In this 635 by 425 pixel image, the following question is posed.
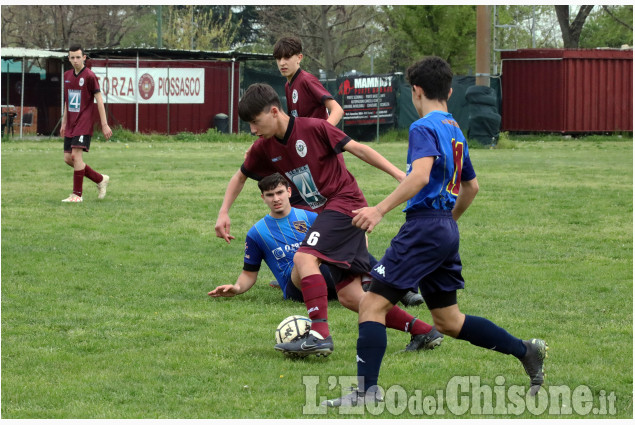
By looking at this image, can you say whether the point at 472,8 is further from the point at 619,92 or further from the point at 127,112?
the point at 127,112

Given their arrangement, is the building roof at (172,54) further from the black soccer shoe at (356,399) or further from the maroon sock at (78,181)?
the black soccer shoe at (356,399)

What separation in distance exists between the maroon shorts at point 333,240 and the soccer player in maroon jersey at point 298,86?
2140mm

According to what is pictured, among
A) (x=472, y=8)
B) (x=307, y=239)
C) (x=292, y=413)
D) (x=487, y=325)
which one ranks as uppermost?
(x=472, y=8)

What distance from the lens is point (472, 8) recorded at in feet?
124

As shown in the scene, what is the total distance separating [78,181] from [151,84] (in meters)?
19.4

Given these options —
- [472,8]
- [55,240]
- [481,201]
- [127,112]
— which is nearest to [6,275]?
[55,240]

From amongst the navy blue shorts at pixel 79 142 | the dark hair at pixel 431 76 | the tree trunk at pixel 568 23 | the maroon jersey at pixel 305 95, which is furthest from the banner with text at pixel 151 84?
the dark hair at pixel 431 76

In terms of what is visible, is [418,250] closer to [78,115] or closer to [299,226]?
[299,226]

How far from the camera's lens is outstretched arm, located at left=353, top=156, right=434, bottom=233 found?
4473 mm

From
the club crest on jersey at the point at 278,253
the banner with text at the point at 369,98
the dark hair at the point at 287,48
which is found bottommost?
the club crest on jersey at the point at 278,253

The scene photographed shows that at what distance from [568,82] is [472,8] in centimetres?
703

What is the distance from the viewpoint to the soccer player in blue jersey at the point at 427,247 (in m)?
4.59

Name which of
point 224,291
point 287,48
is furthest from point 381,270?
point 287,48

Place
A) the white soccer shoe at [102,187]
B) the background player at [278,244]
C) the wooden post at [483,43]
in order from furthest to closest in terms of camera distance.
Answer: the wooden post at [483,43]
the white soccer shoe at [102,187]
the background player at [278,244]
